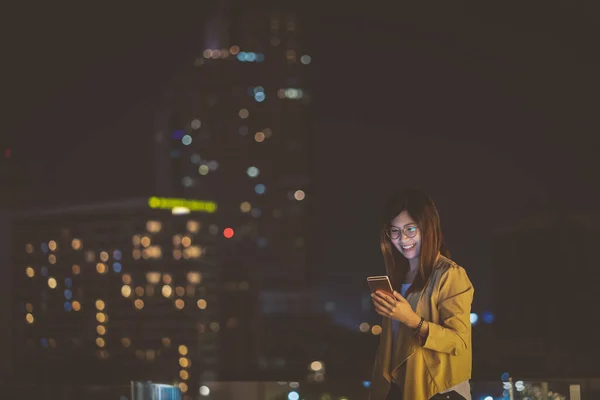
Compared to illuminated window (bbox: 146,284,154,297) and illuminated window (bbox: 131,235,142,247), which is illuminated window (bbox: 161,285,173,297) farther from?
illuminated window (bbox: 131,235,142,247)

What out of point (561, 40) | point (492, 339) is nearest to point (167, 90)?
point (492, 339)

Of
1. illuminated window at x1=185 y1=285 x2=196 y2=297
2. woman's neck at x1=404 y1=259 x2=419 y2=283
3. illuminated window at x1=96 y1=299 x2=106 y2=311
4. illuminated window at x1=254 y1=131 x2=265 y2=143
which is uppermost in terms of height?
illuminated window at x1=254 y1=131 x2=265 y2=143

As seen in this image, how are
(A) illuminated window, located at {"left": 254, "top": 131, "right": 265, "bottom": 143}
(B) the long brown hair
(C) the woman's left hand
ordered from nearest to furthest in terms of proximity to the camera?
(C) the woman's left hand → (B) the long brown hair → (A) illuminated window, located at {"left": 254, "top": 131, "right": 265, "bottom": 143}

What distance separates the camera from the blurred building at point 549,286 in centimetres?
2912

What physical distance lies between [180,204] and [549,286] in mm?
22548

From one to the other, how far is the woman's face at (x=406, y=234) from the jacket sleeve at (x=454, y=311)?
12 centimetres

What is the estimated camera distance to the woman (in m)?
1.81

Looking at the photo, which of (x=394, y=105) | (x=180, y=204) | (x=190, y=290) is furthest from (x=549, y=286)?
(x=180, y=204)

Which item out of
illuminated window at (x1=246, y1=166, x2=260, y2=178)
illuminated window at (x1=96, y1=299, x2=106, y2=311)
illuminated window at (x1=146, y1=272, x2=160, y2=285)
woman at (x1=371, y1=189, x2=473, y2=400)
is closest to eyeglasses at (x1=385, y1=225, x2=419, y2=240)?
woman at (x1=371, y1=189, x2=473, y2=400)

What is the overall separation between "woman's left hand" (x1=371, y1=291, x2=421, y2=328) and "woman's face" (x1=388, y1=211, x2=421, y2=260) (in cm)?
18

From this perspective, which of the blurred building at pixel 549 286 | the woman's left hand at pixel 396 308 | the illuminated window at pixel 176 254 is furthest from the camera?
the illuminated window at pixel 176 254

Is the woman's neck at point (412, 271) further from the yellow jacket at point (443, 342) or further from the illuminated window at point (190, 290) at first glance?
the illuminated window at point (190, 290)

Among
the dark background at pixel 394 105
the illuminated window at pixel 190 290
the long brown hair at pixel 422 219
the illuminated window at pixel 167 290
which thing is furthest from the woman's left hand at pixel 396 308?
the illuminated window at pixel 190 290

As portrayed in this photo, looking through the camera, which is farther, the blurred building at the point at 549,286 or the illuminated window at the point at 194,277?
the illuminated window at the point at 194,277
